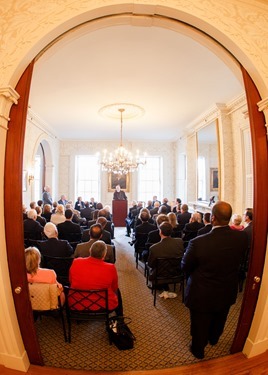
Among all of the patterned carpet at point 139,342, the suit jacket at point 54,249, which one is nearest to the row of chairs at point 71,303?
the patterned carpet at point 139,342

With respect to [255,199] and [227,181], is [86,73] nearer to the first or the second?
[255,199]

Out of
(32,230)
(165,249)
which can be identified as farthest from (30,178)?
(165,249)

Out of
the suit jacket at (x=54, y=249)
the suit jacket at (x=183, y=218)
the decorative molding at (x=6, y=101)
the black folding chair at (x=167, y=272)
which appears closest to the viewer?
the decorative molding at (x=6, y=101)

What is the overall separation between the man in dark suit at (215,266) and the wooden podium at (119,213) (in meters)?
7.63

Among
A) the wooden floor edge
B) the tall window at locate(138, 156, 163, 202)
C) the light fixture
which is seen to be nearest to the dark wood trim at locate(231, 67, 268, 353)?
the wooden floor edge

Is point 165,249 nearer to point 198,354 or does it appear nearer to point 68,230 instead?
point 198,354

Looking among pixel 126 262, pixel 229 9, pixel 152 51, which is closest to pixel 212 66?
pixel 152 51

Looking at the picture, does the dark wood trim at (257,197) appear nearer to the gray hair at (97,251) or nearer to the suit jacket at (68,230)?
the gray hair at (97,251)

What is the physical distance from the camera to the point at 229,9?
227 cm

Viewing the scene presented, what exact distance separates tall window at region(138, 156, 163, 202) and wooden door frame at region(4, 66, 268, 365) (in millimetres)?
10184

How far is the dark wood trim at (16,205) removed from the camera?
6.88 feet

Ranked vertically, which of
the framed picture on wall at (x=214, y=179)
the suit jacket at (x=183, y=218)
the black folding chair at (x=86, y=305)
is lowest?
the black folding chair at (x=86, y=305)

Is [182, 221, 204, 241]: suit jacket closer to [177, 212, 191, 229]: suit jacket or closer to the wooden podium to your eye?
[177, 212, 191, 229]: suit jacket

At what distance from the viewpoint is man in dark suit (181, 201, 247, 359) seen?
218cm
